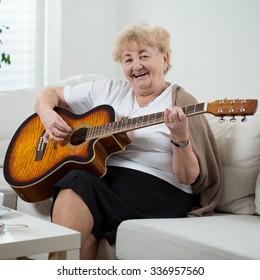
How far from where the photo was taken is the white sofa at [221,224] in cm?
189

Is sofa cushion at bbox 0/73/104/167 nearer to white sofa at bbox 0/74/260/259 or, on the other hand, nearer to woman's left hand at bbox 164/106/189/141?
white sofa at bbox 0/74/260/259

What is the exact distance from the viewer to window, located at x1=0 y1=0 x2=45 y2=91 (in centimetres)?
465

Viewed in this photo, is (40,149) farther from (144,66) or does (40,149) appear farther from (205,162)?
→ (205,162)

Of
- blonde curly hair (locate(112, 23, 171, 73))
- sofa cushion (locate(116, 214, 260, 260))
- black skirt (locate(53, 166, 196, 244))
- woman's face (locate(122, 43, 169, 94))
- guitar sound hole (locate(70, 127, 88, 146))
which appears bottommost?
sofa cushion (locate(116, 214, 260, 260))

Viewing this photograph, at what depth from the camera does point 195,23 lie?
13.0ft

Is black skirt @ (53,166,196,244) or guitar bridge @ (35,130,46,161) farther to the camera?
guitar bridge @ (35,130,46,161)

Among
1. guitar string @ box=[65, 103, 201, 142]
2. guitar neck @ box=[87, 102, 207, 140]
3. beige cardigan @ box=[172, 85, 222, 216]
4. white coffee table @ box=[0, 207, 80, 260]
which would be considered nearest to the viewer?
white coffee table @ box=[0, 207, 80, 260]

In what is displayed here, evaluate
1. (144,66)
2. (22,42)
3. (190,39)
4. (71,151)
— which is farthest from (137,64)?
(22,42)

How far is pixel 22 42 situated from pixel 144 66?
2353 mm

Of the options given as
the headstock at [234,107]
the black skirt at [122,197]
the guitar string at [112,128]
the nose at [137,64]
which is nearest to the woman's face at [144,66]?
the nose at [137,64]

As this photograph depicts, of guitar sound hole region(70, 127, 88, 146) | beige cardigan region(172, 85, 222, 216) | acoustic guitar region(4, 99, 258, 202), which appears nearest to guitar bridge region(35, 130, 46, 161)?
acoustic guitar region(4, 99, 258, 202)

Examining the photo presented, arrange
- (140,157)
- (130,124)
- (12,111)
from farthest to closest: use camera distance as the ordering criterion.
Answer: (12,111)
(140,157)
(130,124)

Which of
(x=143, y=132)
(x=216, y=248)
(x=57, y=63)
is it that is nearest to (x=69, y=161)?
(x=143, y=132)

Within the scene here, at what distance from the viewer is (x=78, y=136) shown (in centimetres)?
244
